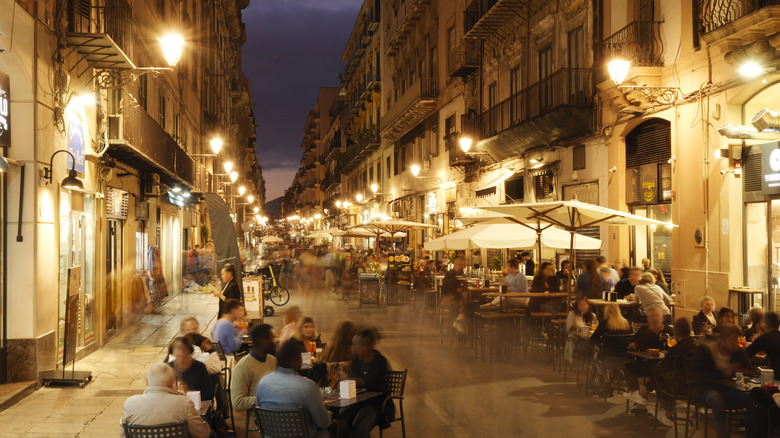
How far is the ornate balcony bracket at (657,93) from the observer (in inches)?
559

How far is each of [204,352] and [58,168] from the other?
→ 4.52 m

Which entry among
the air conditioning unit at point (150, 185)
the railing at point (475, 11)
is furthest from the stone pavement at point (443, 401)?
the railing at point (475, 11)

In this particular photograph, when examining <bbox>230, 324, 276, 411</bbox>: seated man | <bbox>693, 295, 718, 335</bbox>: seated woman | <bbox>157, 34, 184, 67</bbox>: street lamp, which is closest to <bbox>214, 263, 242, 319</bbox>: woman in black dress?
<bbox>157, 34, 184, 67</bbox>: street lamp

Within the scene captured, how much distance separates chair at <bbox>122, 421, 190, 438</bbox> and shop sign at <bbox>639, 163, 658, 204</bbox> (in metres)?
13.1

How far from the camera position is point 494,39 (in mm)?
24891

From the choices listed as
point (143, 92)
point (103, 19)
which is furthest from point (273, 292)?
point (103, 19)

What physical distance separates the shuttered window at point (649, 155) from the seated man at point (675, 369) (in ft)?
26.0

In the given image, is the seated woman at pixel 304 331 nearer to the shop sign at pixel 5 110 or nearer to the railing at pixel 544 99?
the shop sign at pixel 5 110

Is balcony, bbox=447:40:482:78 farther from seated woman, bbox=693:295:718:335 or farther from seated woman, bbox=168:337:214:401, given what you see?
seated woman, bbox=168:337:214:401

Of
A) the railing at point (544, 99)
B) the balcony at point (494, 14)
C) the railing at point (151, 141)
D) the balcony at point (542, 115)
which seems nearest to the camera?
the railing at point (151, 141)

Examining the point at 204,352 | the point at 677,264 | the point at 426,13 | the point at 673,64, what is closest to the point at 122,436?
the point at 204,352

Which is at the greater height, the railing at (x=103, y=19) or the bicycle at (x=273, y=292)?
the railing at (x=103, y=19)

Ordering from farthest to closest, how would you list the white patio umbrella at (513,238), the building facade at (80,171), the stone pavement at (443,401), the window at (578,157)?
the window at (578,157), the white patio umbrella at (513,238), the building facade at (80,171), the stone pavement at (443,401)

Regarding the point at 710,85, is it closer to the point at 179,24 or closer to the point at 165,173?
the point at 165,173
